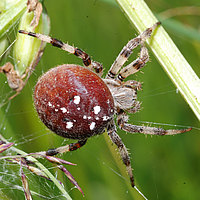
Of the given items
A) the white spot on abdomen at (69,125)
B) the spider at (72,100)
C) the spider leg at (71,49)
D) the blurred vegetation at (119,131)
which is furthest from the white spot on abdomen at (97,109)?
the blurred vegetation at (119,131)

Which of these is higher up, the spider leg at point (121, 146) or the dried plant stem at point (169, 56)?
the dried plant stem at point (169, 56)

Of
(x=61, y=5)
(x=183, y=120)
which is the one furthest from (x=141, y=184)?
(x=61, y=5)

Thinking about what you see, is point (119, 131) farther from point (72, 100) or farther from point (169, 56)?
point (169, 56)

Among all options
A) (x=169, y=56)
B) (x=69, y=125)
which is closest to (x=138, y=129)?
(x=69, y=125)

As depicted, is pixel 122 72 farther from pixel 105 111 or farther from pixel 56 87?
pixel 56 87

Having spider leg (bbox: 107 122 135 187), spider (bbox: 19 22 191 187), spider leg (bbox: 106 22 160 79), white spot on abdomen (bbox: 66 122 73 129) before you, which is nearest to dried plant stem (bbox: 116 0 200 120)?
spider (bbox: 19 22 191 187)

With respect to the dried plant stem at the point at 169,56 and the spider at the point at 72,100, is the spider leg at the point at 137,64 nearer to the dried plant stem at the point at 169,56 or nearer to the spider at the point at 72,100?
the spider at the point at 72,100
